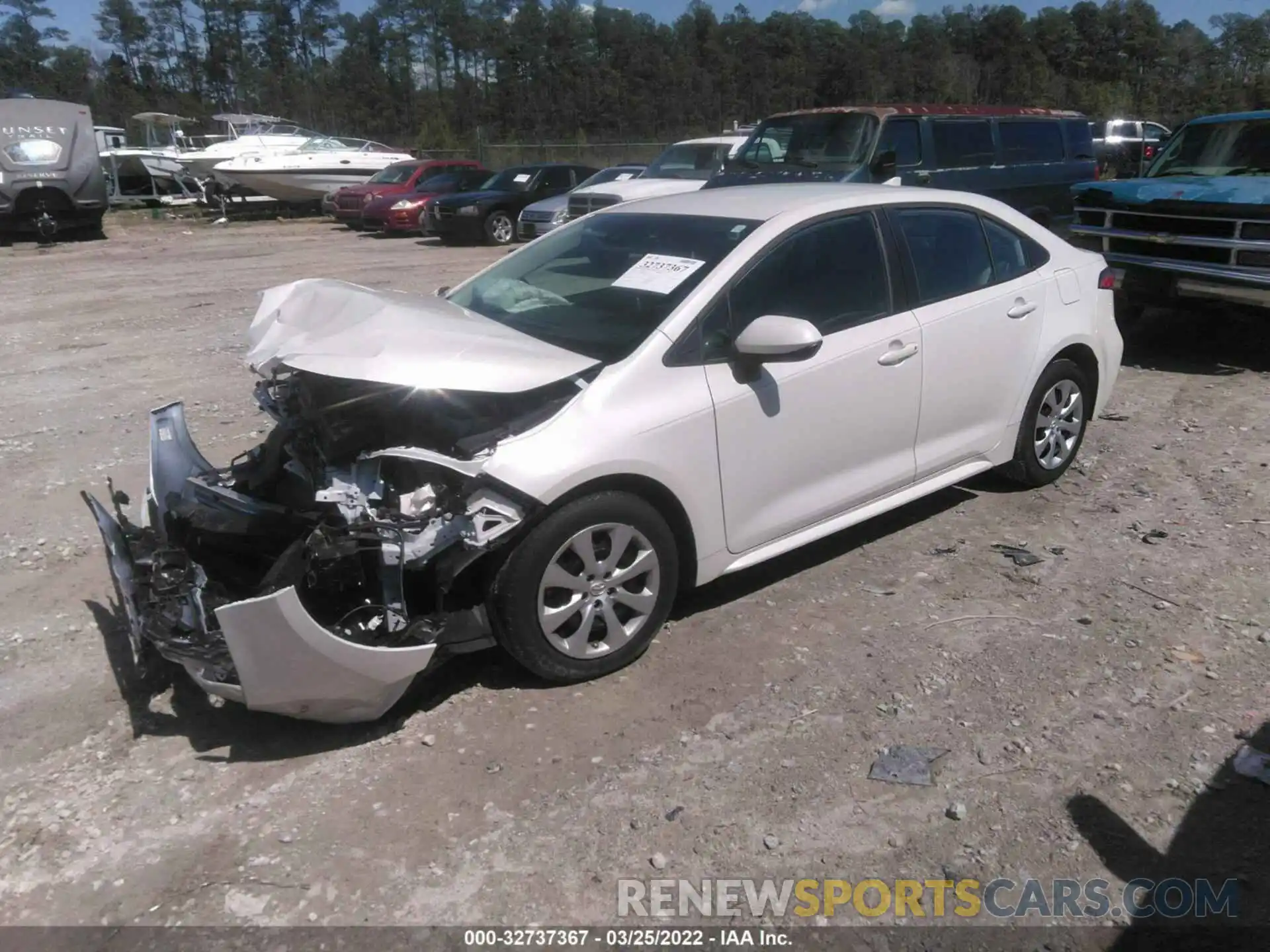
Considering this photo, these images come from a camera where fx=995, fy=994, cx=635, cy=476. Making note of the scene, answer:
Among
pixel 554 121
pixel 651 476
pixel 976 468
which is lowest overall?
pixel 976 468

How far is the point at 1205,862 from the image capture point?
2.81m

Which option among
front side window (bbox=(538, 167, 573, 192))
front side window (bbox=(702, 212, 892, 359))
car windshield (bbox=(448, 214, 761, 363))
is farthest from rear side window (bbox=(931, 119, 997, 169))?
front side window (bbox=(538, 167, 573, 192))

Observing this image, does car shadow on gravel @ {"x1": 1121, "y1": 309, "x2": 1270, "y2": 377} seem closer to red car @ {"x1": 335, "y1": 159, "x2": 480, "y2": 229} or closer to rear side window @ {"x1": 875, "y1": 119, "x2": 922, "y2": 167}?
rear side window @ {"x1": 875, "y1": 119, "x2": 922, "y2": 167}

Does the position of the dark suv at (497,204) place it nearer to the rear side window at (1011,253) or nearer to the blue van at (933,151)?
the blue van at (933,151)

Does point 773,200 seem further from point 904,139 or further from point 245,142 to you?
point 245,142

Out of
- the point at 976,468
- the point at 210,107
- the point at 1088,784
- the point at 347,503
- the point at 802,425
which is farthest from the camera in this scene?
the point at 210,107

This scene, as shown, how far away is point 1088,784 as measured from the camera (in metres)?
3.13

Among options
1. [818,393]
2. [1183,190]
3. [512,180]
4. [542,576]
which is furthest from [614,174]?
[542,576]

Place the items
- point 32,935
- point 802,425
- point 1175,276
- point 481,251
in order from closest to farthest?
point 32,935, point 802,425, point 1175,276, point 481,251

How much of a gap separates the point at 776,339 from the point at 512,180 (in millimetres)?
17200

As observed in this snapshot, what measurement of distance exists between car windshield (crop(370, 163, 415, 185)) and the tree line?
31.4 m

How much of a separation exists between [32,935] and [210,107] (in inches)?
2340

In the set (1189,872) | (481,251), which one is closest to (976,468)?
(1189,872)

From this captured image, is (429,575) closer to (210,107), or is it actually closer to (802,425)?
(802,425)
